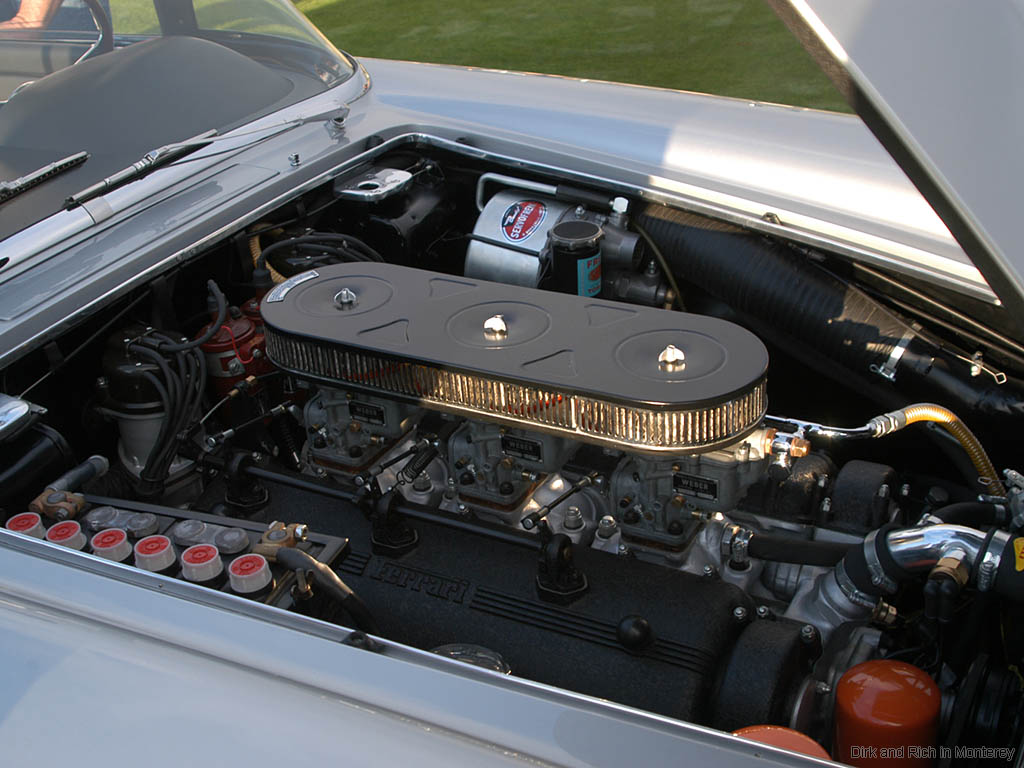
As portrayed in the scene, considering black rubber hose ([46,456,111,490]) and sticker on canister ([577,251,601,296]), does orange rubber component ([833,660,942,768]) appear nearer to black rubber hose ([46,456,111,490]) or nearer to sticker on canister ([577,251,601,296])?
Answer: sticker on canister ([577,251,601,296])

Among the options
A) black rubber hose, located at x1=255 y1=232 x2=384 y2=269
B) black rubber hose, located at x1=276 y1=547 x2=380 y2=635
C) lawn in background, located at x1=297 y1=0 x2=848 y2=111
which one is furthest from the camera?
lawn in background, located at x1=297 y1=0 x2=848 y2=111

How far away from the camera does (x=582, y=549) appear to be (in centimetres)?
150

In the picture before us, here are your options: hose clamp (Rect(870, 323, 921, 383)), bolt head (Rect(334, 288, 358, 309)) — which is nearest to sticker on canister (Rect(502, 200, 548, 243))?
bolt head (Rect(334, 288, 358, 309))

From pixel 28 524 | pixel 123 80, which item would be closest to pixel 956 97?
pixel 28 524

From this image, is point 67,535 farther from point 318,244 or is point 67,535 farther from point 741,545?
point 741,545

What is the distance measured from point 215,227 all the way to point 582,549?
0.97 meters

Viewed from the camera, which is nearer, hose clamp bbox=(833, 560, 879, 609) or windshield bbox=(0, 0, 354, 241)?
hose clamp bbox=(833, 560, 879, 609)

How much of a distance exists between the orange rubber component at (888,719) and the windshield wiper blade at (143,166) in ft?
5.20

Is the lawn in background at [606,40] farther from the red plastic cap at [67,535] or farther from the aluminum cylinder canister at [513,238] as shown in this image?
the red plastic cap at [67,535]

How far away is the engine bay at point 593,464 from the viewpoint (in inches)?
50.1

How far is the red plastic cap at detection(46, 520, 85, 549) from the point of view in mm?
1323

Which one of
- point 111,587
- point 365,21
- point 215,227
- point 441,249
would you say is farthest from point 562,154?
point 365,21

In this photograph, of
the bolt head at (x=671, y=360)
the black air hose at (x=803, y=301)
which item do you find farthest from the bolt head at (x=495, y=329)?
the black air hose at (x=803, y=301)

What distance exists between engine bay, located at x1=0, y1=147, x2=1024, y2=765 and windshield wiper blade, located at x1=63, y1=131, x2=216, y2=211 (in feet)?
0.73
